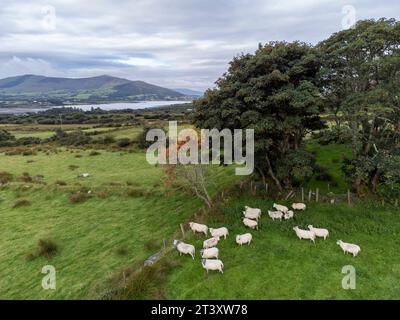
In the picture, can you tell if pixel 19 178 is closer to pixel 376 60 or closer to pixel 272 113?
pixel 272 113

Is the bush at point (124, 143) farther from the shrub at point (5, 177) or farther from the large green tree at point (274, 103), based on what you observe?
the large green tree at point (274, 103)

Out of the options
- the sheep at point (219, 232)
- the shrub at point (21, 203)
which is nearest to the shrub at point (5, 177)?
the shrub at point (21, 203)

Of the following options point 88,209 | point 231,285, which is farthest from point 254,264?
point 88,209

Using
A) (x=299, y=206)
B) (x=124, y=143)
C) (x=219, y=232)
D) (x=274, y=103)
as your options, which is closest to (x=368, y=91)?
(x=274, y=103)

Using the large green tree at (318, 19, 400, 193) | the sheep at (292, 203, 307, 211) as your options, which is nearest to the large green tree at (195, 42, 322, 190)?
the large green tree at (318, 19, 400, 193)

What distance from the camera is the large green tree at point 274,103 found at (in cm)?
2786

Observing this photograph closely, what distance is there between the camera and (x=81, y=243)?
99.2 ft

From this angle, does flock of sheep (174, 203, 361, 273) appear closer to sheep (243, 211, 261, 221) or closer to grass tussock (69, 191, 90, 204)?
sheep (243, 211, 261, 221)

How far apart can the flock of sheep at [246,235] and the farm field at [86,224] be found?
5.73 m

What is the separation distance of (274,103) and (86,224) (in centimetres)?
2190

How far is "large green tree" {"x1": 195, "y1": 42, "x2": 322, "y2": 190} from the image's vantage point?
91.4 ft

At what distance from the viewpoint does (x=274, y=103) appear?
2836cm

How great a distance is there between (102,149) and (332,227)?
181 ft
